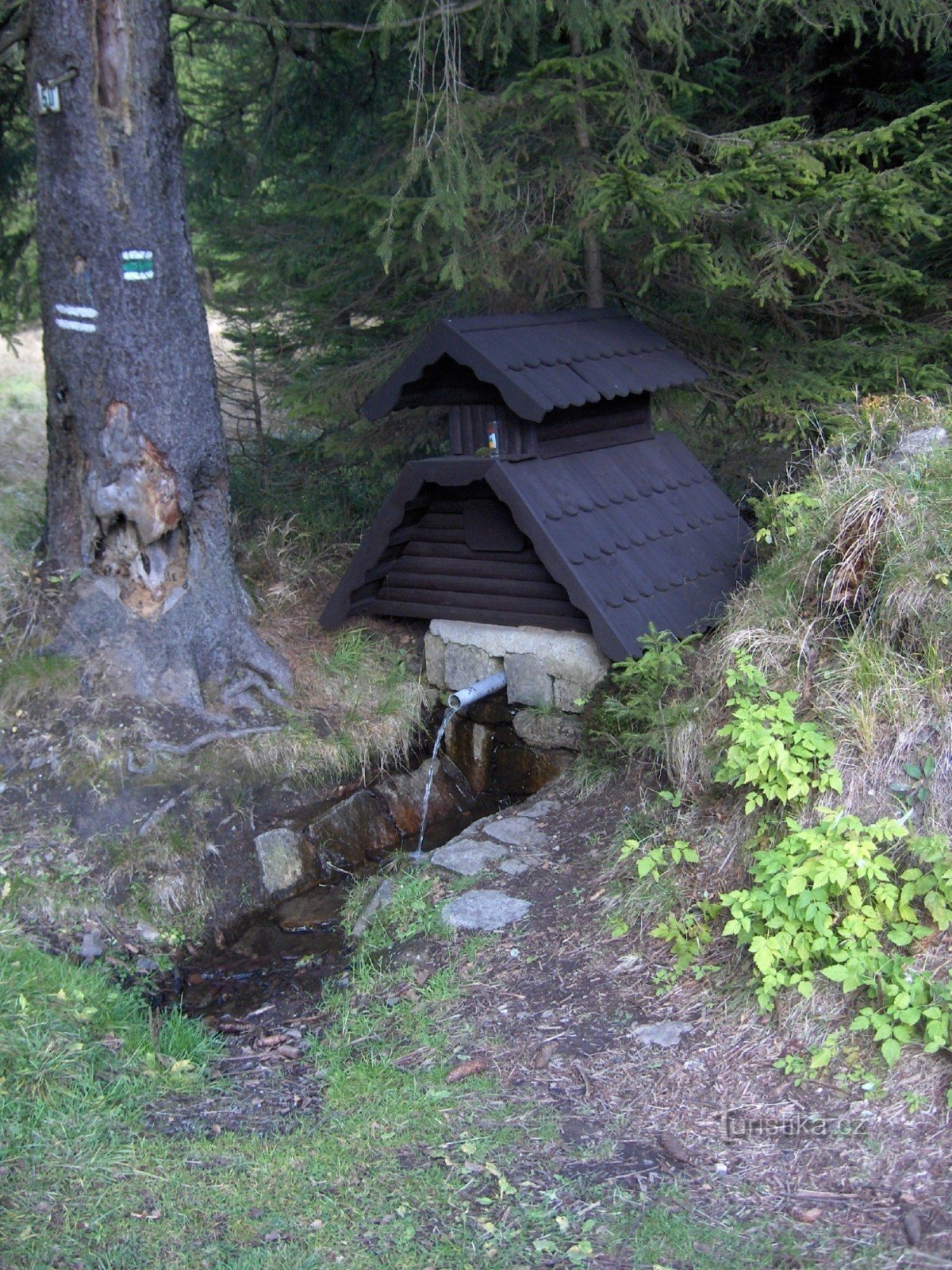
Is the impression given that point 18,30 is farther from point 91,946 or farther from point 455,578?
point 91,946

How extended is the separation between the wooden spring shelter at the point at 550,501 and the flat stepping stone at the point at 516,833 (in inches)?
38.1

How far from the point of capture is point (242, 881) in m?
5.32

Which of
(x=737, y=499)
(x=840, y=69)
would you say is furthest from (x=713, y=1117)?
(x=840, y=69)

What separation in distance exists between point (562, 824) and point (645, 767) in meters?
0.52

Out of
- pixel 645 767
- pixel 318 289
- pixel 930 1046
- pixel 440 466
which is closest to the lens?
pixel 930 1046

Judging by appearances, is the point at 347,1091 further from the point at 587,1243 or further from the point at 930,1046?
the point at 930,1046

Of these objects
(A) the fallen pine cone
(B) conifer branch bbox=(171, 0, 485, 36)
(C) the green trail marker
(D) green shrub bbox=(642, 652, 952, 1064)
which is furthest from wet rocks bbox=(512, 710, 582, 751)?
(B) conifer branch bbox=(171, 0, 485, 36)

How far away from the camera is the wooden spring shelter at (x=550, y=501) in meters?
5.45

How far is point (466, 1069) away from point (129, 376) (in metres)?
3.94

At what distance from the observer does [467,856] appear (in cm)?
521

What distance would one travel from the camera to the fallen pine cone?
12.2 feet

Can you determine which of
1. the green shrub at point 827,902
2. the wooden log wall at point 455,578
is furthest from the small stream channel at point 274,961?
the green shrub at point 827,902

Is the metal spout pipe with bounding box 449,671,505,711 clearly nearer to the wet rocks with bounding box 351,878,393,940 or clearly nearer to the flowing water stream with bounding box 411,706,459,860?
the flowing water stream with bounding box 411,706,459,860

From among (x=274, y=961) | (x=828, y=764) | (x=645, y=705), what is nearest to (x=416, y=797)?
(x=274, y=961)
